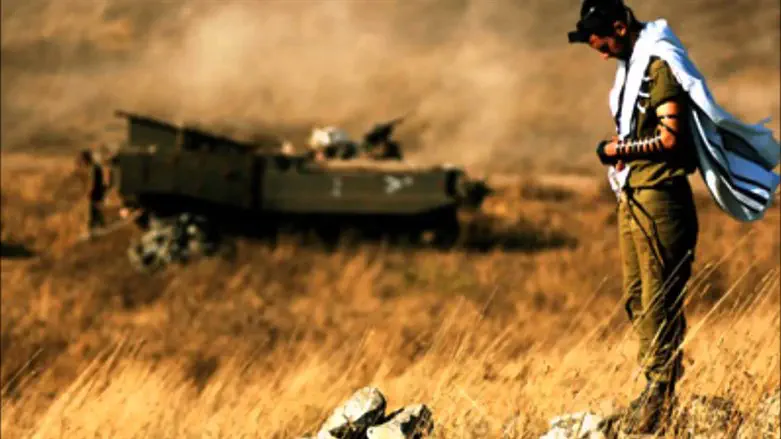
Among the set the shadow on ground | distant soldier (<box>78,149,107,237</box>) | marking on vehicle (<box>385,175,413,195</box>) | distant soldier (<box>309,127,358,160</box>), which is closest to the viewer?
the shadow on ground

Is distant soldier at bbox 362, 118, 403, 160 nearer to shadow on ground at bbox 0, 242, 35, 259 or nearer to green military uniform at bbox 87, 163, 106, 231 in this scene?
green military uniform at bbox 87, 163, 106, 231

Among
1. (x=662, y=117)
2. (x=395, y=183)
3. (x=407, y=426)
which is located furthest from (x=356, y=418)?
(x=395, y=183)

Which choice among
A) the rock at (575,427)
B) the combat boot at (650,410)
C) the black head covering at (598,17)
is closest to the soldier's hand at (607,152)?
the black head covering at (598,17)

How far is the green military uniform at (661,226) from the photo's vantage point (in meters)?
4.59

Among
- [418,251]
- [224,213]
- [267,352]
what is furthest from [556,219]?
[267,352]

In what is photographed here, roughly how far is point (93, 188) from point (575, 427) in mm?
15782

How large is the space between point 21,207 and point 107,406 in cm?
1716

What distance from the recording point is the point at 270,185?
754 inches

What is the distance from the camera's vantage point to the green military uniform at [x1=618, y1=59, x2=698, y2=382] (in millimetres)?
4586

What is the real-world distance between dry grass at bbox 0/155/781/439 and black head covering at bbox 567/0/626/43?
1047mm

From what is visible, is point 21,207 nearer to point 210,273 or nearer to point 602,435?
point 210,273

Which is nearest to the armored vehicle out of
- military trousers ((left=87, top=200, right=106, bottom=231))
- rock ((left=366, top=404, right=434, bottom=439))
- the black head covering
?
military trousers ((left=87, top=200, right=106, bottom=231))

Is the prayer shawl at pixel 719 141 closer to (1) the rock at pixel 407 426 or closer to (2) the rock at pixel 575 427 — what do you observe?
(2) the rock at pixel 575 427

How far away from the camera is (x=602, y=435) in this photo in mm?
4398
